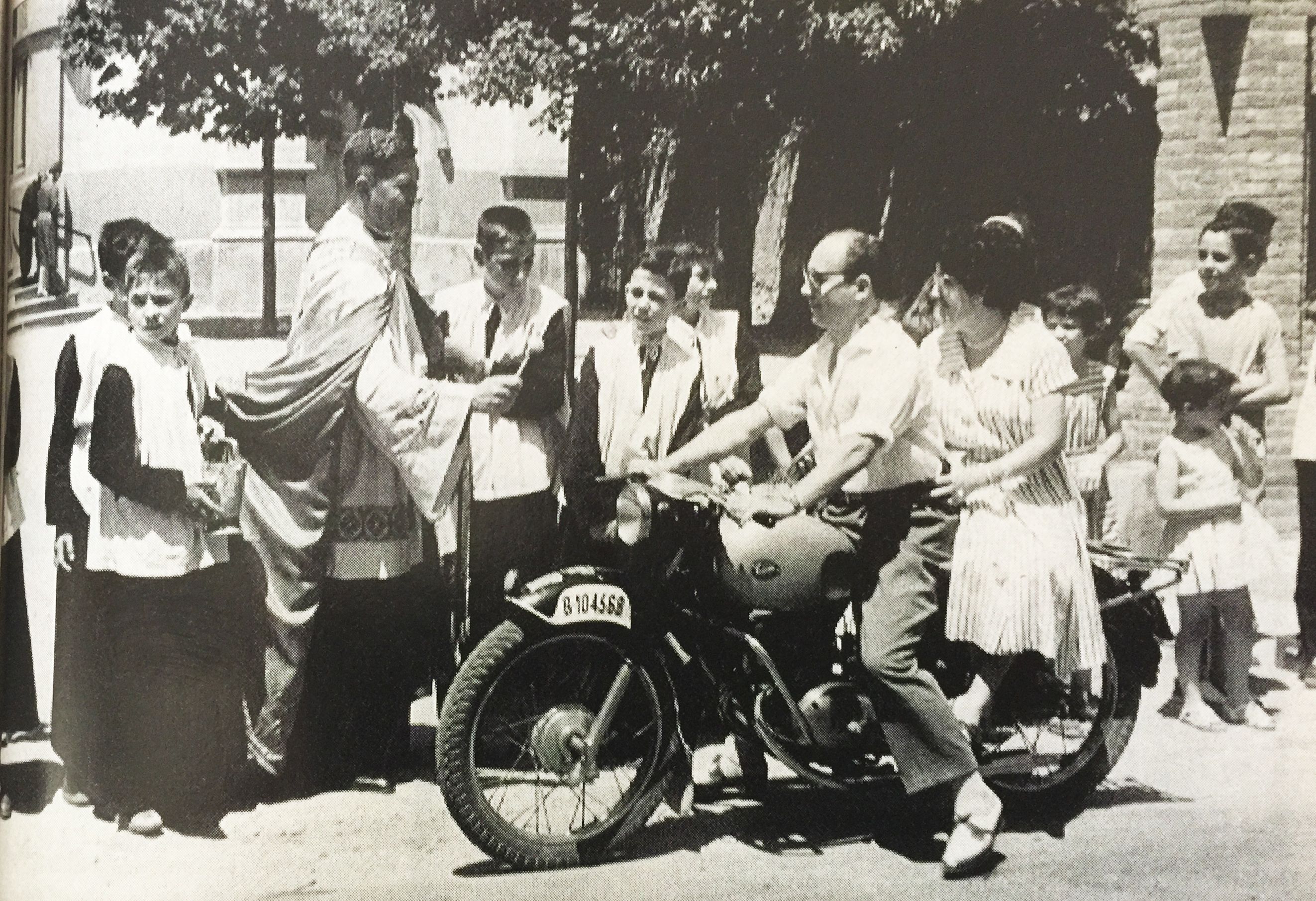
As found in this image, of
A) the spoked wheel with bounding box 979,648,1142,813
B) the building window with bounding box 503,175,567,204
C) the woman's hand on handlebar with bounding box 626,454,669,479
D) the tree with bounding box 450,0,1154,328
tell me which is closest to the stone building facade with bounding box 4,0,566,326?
the building window with bounding box 503,175,567,204

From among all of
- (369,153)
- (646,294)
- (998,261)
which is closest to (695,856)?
(646,294)

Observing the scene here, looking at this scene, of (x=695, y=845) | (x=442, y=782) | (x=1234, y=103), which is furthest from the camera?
(x=1234, y=103)

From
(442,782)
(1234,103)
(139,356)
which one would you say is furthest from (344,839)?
(1234,103)

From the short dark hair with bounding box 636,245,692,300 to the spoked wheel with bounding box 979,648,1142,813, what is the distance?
174cm

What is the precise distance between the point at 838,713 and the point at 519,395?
4.94 feet

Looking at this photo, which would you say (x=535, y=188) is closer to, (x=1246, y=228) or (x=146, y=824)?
(x=146, y=824)

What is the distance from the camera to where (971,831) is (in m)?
5.30

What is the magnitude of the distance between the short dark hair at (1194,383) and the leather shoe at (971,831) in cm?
158

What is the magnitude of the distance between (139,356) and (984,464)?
2871 millimetres

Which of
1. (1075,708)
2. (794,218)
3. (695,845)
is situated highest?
(794,218)

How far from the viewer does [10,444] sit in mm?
5438

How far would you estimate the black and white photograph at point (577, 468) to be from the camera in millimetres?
5176

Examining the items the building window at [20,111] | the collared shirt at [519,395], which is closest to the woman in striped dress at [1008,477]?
the collared shirt at [519,395]

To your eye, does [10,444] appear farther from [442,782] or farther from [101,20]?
[442,782]
